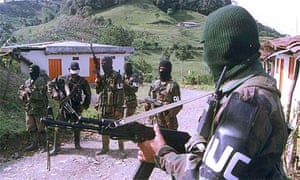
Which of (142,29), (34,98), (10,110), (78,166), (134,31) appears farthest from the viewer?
(142,29)

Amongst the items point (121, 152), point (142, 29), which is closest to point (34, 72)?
point (121, 152)

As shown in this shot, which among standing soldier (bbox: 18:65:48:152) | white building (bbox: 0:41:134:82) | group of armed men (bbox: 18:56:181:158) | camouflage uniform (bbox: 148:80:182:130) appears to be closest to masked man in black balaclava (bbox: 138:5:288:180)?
camouflage uniform (bbox: 148:80:182:130)

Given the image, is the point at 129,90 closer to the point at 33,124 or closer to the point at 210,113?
the point at 33,124

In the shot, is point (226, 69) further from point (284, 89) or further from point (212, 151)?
point (284, 89)

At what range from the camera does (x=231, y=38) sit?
168 cm

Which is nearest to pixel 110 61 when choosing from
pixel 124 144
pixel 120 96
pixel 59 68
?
pixel 120 96

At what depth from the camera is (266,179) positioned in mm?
1686

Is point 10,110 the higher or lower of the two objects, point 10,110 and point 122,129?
the lower

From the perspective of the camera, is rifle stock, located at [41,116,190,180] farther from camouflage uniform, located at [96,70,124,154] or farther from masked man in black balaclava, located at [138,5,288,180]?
camouflage uniform, located at [96,70,124,154]

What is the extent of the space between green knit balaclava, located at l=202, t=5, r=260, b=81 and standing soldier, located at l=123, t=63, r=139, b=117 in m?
6.09

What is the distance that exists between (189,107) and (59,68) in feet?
37.3

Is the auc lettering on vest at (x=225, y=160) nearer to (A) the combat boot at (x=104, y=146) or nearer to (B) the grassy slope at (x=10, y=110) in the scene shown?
(A) the combat boot at (x=104, y=146)

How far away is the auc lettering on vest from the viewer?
152cm

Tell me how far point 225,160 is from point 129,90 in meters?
6.37
